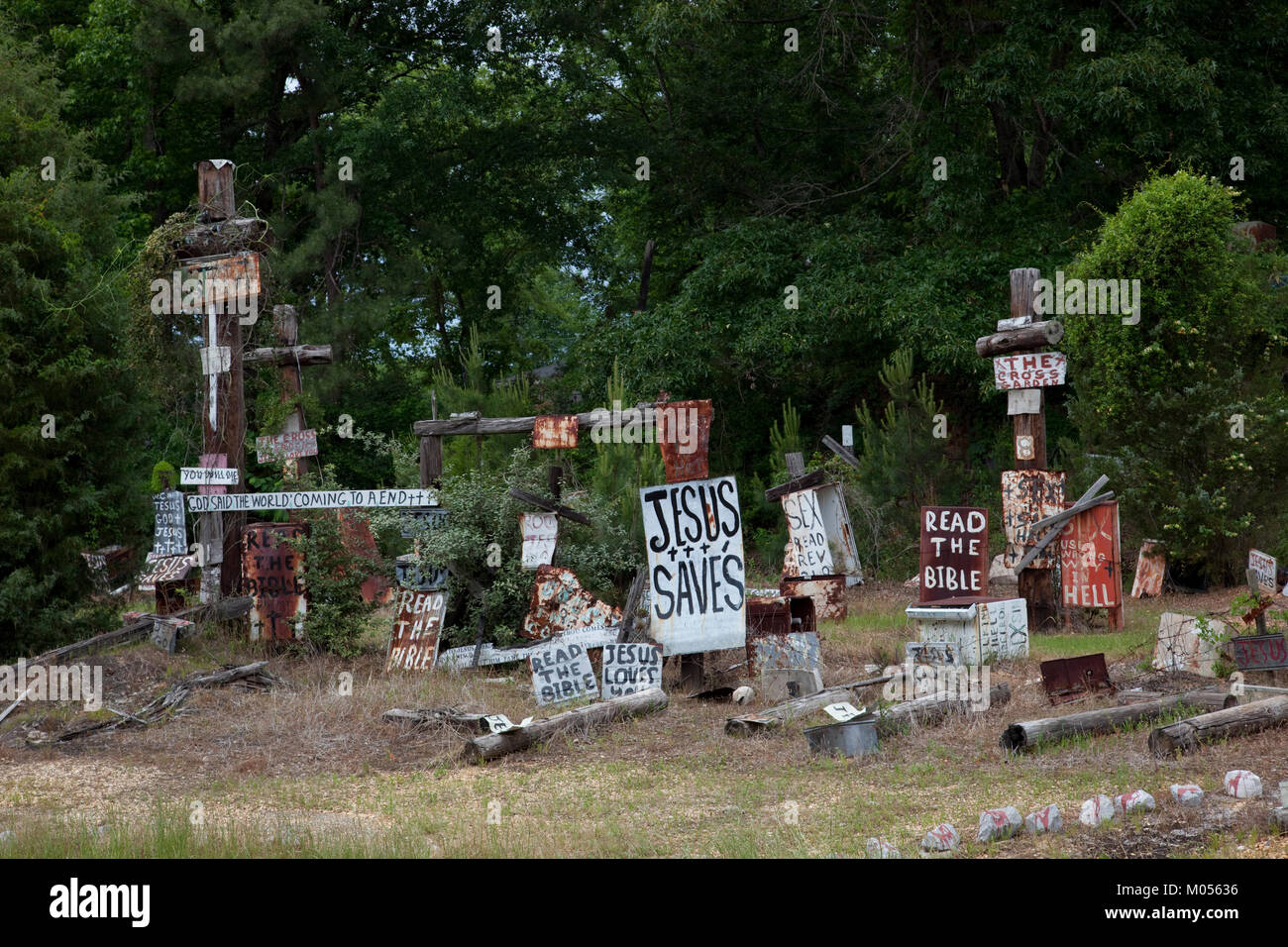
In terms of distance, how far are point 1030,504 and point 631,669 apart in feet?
17.7

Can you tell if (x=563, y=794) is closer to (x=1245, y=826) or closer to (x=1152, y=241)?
(x=1245, y=826)

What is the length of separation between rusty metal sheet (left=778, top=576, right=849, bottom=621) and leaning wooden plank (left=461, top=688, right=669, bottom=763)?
4643 millimetres

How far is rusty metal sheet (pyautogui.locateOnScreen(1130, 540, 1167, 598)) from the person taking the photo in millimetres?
15734

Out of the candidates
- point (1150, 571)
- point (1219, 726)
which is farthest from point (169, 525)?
point (1150, 571)

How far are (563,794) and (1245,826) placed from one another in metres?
3.93

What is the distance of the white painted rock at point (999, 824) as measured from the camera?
6133 mm

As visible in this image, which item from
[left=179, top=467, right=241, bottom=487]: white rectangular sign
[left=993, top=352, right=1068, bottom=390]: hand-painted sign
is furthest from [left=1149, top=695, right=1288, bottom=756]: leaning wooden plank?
[left=179, top=467, right=241, bottom=487]: white rectangular sign

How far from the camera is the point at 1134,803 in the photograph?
21.1 ft

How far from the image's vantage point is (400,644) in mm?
12797

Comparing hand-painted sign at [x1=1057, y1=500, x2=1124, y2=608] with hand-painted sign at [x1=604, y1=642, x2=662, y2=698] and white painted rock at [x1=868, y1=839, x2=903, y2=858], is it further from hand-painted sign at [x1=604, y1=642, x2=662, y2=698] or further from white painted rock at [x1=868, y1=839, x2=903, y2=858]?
white painted rock at [x1=868, y1=839, x2=903, y2=858]

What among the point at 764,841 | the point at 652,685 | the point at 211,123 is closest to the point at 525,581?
the point at 652,685

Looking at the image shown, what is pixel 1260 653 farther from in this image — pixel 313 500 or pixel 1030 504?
pixel 313 500

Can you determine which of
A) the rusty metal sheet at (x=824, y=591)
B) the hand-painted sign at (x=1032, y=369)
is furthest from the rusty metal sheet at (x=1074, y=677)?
the rusty metal sheet at (x=824, y=591)

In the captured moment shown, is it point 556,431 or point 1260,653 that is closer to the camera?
point 1260,653
